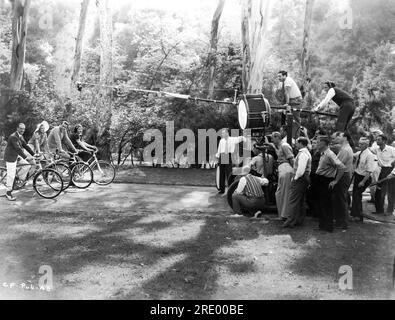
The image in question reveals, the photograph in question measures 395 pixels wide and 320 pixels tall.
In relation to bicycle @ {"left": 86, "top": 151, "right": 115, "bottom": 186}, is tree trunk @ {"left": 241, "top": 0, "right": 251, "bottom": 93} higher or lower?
higher

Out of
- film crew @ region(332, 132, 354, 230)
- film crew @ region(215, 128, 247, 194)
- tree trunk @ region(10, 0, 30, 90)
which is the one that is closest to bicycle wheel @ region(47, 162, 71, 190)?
film crew @ region(215, 128, 247, 194)

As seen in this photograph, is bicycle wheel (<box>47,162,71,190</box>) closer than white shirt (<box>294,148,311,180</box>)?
No

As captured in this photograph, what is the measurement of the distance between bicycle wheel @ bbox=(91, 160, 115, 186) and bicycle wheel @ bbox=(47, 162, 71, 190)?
32.9 inches

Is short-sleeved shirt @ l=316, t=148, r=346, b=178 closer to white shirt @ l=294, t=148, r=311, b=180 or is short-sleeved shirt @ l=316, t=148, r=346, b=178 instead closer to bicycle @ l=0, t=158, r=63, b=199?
white shirt @ l=294, t=148, r=311, b=180

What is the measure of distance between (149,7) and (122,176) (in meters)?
11.1

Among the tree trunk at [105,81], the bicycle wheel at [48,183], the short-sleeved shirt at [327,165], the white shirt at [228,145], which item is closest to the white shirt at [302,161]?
the short-sleeved shirt at [327,165]

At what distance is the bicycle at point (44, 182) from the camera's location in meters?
9.42

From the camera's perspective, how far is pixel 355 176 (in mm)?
8562

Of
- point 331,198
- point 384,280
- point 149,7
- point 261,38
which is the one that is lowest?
point 384,280

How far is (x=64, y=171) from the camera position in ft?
33.8

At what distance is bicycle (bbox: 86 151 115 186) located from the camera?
11.0m

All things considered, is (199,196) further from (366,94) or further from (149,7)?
(149,7)

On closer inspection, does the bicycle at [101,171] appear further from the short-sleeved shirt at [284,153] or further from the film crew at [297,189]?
the film crew at [297,189]
